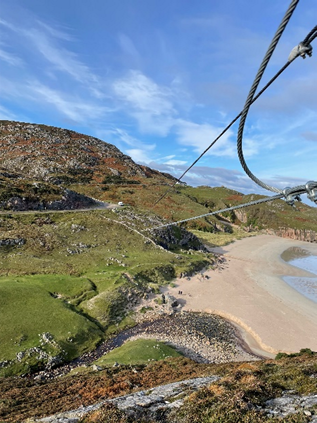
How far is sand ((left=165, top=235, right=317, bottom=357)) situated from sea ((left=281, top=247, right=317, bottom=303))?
2.36 meters

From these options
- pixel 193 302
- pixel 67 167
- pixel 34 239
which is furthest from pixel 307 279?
pixel 67 167

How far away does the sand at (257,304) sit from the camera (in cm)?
3097

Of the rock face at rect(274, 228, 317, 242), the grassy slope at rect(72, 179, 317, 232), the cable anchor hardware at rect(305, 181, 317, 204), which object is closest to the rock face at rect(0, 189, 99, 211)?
the grassy slope at rect(72, 179, 317, 232)

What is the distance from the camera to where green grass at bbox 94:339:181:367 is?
21.7 m

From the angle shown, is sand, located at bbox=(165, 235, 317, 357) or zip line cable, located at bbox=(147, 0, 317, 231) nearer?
zip line cable, located at bbox=(147, 0, 317, 231)

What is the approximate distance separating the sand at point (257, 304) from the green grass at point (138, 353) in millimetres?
11336

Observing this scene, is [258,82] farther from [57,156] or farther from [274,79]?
[57,156]

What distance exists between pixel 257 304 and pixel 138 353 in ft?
79.8

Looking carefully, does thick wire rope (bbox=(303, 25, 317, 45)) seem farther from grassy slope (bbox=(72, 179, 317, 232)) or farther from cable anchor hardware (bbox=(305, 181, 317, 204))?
grassy slope (bbox=(72, 179, 317, 232))

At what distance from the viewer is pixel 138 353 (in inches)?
915

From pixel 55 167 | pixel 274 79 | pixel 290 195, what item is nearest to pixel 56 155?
pixel 55 167

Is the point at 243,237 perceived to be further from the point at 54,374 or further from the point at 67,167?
the point at 54,374

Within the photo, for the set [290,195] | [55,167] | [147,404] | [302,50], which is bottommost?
[147,404]

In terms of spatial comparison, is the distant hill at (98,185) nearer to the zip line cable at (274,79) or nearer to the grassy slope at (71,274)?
the grassy slope at (71,274)
